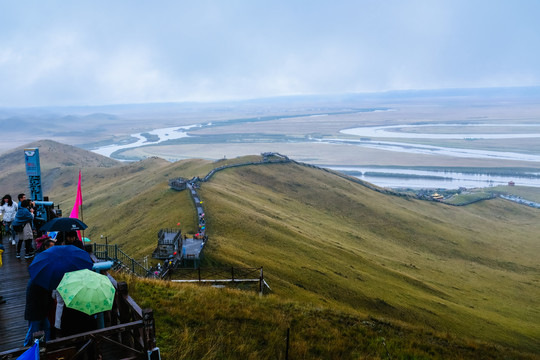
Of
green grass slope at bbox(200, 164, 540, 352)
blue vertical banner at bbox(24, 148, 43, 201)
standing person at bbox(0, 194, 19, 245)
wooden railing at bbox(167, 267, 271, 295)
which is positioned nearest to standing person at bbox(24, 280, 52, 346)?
standing person at bbox(0, 194, 19, 245)

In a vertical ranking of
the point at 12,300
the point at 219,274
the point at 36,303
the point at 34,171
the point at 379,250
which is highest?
the point at 34,171

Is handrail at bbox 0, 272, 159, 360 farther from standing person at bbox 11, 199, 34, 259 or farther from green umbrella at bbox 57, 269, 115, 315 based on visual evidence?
standing person at bbox 11, 199, 34, 259

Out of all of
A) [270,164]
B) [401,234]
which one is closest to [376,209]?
[401,234]

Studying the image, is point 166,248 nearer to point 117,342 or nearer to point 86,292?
point 86,292

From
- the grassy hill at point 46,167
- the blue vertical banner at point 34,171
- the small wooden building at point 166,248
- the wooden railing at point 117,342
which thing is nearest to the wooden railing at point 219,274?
the small wooden building at point 166,248

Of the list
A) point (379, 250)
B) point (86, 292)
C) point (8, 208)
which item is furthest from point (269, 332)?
point (379, 250)

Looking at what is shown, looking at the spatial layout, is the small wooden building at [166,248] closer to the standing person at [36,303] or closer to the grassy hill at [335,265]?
the grassy hill at [335,265]
